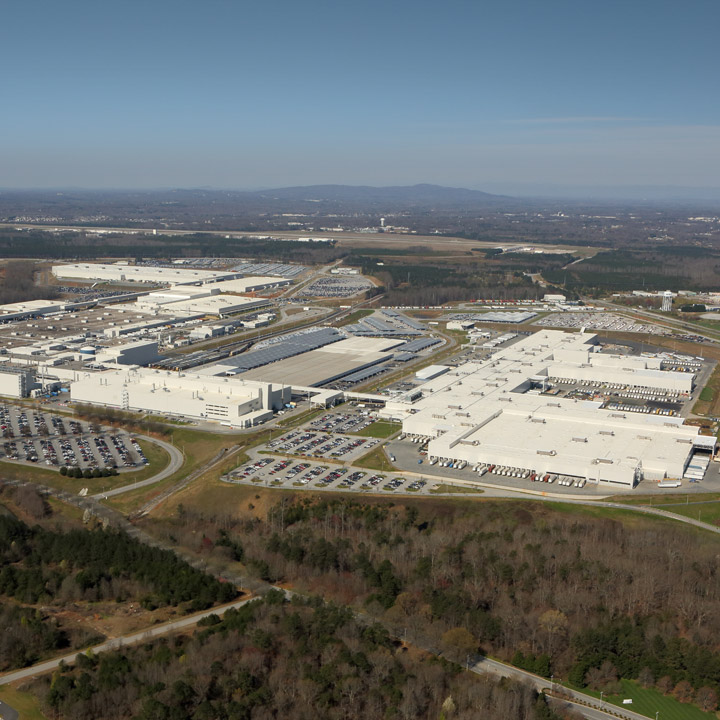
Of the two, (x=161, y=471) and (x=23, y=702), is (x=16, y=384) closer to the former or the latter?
(x=161, y=471)

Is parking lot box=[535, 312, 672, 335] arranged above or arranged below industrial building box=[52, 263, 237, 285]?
below

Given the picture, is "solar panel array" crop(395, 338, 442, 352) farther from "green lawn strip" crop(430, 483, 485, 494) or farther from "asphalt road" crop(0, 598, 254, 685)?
"asphalt road" crop(0, 598, 254, 685)

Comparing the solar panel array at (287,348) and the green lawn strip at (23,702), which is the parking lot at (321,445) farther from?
the green lawn strip at (23,702)

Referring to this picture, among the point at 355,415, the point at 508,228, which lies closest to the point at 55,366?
the point at 355,415

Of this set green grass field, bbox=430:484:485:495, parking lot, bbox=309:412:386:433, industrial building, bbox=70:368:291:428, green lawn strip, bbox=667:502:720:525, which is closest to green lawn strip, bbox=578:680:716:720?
green lawn strip, bbox=667:502:720:525

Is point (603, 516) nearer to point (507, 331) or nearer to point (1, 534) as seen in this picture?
point (1, 534)

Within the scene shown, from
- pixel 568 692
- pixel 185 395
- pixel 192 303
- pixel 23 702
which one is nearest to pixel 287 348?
pixel 185 395

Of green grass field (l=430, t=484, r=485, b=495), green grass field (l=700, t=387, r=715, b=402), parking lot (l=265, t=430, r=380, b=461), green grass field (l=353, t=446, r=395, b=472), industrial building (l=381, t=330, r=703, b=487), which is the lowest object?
green grass field (l=430, t=484, r=485, b=495)
